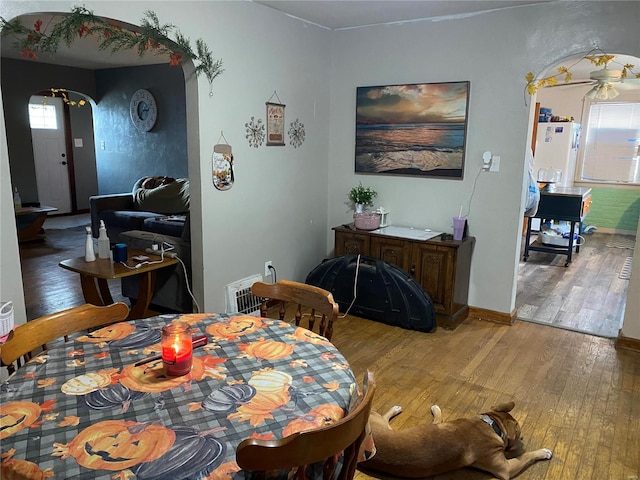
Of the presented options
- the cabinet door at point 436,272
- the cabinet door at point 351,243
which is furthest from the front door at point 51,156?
the cabinet door at point 436,272

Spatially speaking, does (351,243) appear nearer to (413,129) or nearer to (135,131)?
(413,129)

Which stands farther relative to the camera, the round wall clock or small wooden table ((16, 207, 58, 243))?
the round wall clock

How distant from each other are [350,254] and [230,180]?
1.19 metres

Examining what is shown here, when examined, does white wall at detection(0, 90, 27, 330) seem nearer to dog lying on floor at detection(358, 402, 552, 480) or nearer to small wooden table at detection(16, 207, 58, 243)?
dog lying on floor at detection(358, 402, 552, 480)

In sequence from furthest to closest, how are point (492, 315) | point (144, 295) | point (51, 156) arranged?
point (51, 156) → point (492, 315) → point (144, 295)

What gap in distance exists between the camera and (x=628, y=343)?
11.0ft

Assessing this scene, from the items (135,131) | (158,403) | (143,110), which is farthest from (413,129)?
(135,131)

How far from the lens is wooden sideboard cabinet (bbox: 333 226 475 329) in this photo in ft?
11.8

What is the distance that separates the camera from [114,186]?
7652 mm

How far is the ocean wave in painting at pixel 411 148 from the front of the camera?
380 centimetres

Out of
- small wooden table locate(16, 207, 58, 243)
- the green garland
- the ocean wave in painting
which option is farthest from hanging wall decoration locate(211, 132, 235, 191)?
small wooden table locate(16, 207, 58, 243)

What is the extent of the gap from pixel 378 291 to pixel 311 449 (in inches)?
107

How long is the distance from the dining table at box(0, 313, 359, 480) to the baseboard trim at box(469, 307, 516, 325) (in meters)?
2.54

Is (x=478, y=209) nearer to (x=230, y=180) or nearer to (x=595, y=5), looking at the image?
(x=595, y=5)
